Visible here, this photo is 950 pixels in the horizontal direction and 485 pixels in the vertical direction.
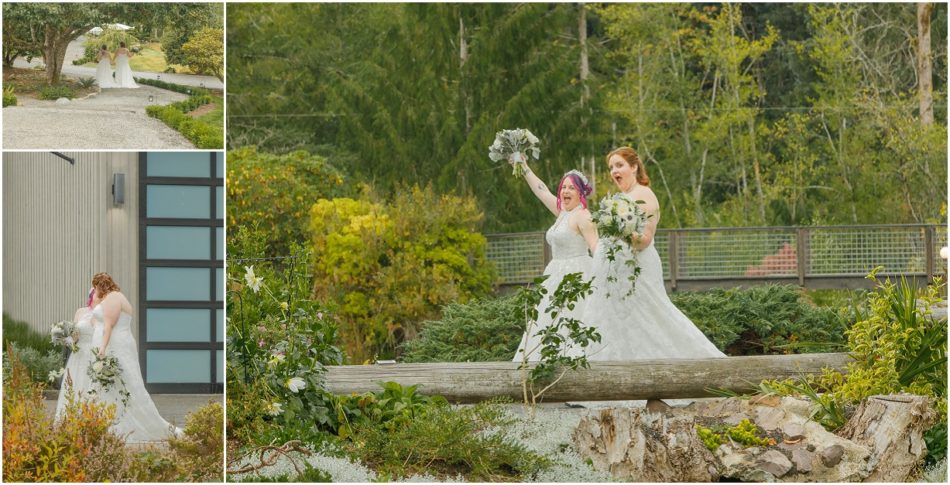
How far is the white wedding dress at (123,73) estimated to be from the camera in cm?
735

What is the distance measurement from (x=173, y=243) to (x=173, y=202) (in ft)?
0.72

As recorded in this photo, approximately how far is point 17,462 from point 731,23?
980 inches

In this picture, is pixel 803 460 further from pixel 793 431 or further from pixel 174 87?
pixel 174 87

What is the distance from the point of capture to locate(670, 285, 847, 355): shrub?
1237 centimetres

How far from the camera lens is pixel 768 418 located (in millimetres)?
8039

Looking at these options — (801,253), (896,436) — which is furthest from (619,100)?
(896,436)

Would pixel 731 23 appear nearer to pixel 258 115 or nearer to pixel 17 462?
pixel 258 115

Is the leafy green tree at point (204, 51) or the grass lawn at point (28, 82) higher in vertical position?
the leafy green tree at point (204, 51)

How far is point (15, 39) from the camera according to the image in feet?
23.9

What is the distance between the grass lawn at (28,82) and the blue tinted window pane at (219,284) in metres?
1.31

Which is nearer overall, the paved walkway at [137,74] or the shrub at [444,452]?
the paved walkway at [137,74]

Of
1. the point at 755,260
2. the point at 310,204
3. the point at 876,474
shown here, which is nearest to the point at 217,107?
the point at 876,474

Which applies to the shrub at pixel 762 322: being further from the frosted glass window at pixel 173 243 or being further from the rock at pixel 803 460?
the frosted glass window at pixel 173 243

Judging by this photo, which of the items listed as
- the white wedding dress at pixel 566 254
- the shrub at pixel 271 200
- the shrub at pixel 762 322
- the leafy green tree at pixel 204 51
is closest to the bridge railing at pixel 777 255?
the shrub at pixel 271 200
